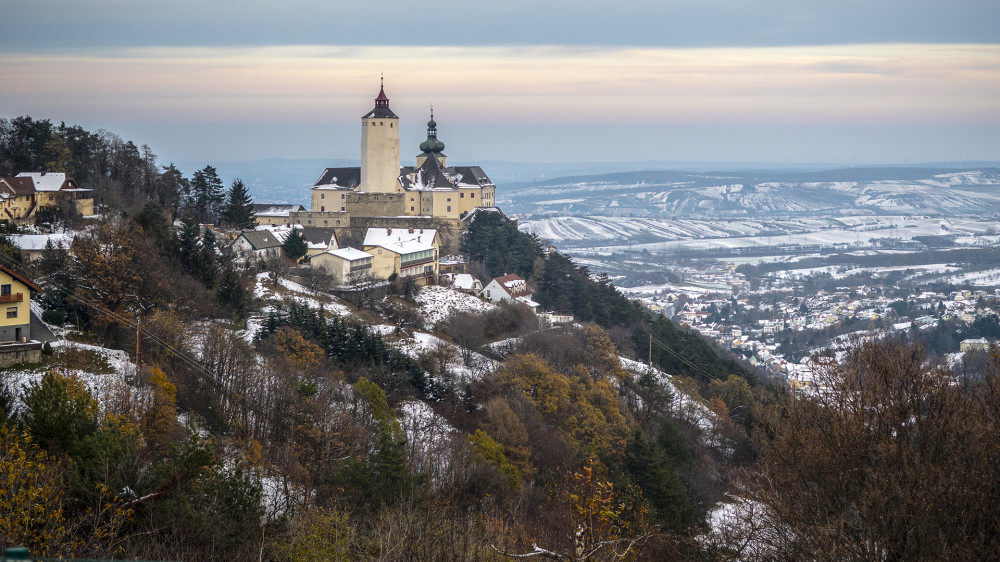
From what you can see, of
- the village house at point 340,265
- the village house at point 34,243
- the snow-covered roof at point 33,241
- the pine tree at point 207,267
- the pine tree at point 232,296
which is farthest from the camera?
the village house at point 340,265

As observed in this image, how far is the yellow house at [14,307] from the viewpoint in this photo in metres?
22.6

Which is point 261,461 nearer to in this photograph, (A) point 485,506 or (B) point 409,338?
(A) point 485,506

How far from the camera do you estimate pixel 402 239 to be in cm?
5000

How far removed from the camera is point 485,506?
69.5ft

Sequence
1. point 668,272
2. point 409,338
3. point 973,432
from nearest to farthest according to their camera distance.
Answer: point 973,432, point 409,338, point 668,272

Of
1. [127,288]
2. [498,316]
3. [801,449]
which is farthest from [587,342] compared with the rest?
[801,449]

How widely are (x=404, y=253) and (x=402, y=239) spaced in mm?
2182

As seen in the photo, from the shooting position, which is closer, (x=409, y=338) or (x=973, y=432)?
(x=973, y=432)

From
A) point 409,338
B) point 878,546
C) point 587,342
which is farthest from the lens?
point 587,342

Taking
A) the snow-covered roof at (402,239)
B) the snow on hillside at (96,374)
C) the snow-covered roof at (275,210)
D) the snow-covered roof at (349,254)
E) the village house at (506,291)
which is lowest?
the village house at (506,291)

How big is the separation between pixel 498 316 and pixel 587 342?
476 cm

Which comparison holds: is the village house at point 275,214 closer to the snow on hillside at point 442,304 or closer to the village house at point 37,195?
the snow on hillside at point 442,304

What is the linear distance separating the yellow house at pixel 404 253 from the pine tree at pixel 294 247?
3636 mm

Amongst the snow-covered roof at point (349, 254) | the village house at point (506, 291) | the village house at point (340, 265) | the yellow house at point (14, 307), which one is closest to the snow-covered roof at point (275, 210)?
the snow-covered roof at point (349, 254)
